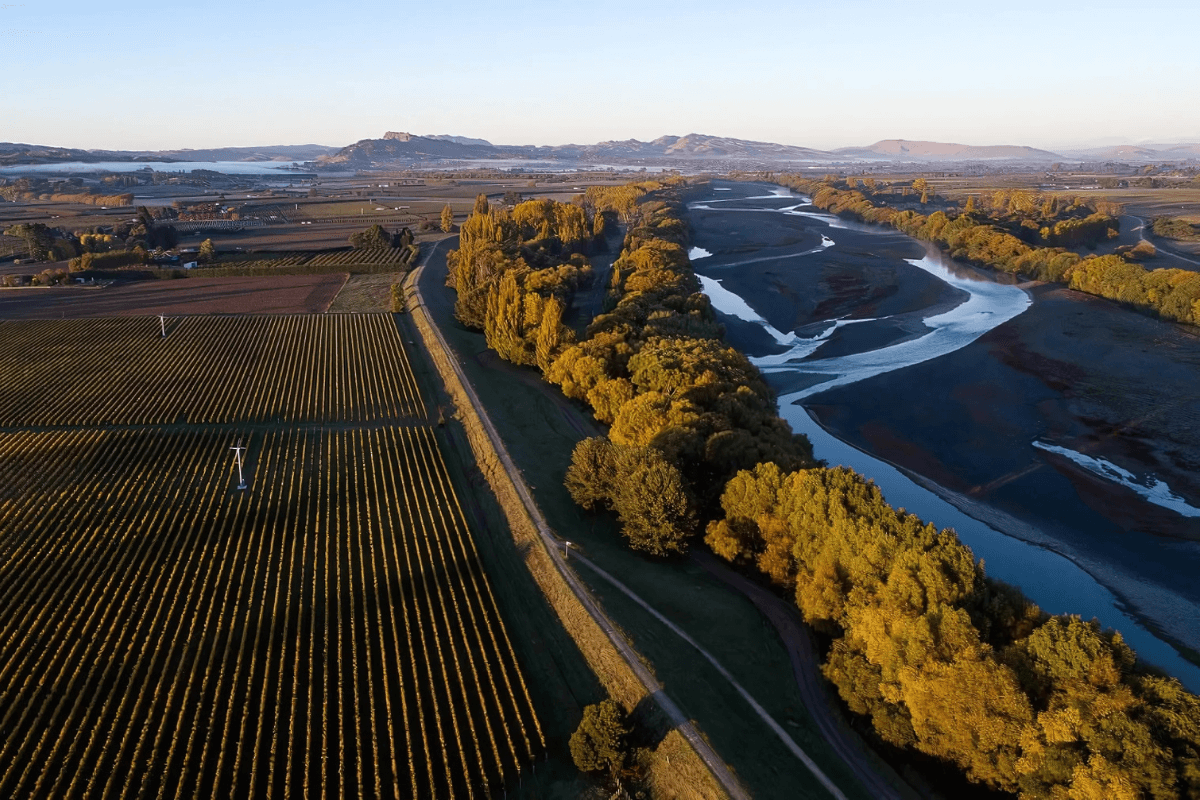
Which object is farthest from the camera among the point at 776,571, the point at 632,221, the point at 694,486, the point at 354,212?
the point at 354,212

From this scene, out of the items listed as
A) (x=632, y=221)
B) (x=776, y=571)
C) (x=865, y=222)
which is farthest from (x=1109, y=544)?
(x=865, y=222)

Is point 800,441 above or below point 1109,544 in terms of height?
above

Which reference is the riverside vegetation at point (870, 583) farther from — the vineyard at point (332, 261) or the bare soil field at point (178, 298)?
the vineyard at point (332, 261)

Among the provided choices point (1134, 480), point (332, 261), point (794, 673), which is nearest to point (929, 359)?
point (1134, 480)

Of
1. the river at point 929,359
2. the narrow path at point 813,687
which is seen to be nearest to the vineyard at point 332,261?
the river at point 929,359

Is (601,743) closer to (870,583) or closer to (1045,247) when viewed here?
(870,583)

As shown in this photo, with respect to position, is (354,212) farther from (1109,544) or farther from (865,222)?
Result: (1109,544)
